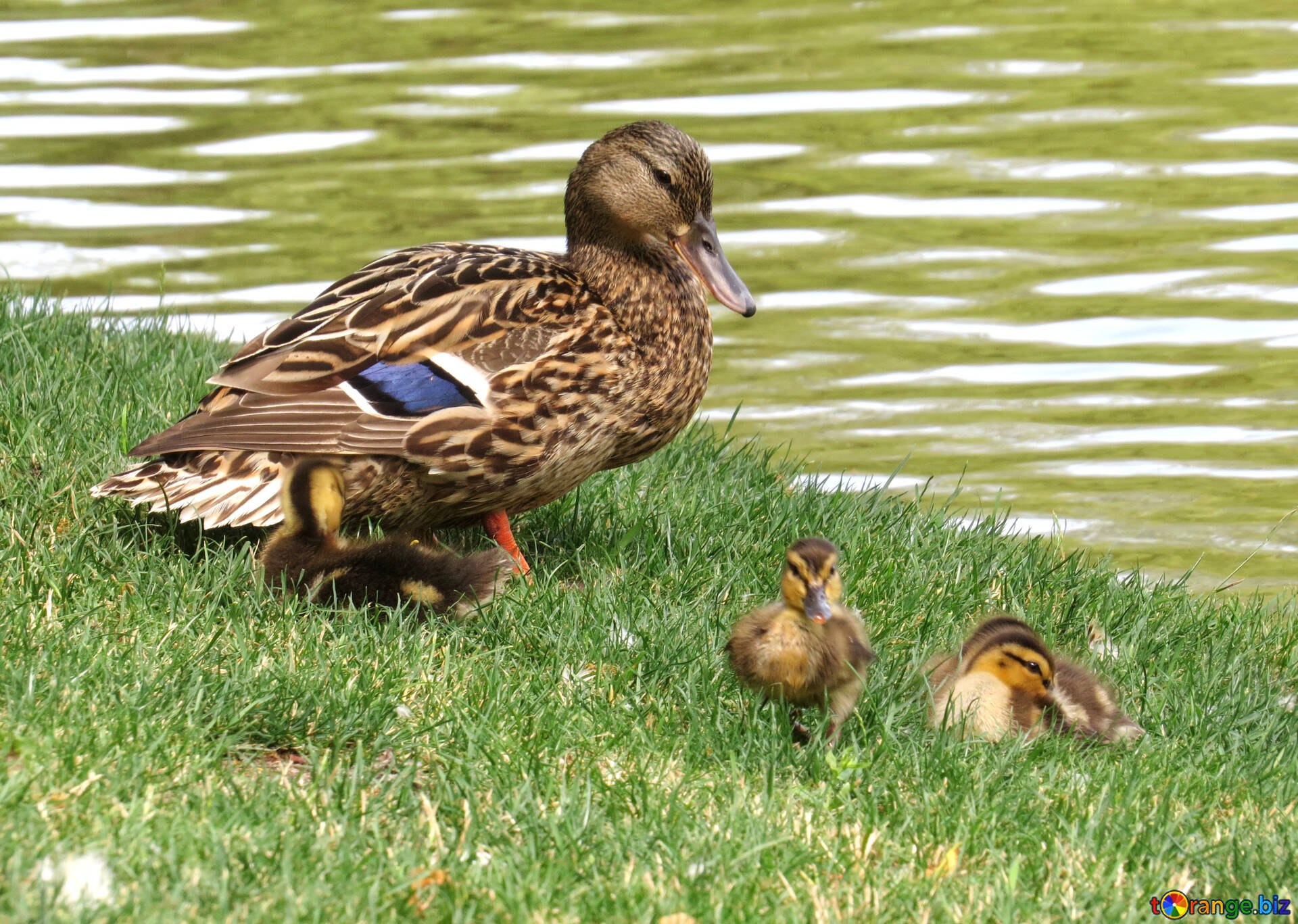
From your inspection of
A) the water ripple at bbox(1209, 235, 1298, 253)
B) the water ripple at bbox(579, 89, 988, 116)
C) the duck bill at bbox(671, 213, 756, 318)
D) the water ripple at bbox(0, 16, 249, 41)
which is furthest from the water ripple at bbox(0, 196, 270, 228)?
the duck bill at bbox(671, 213, 756, 318)

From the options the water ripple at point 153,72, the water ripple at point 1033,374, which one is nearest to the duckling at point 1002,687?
the water ripple at point 1033,374

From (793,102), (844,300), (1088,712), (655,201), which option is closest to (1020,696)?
(1088,712)

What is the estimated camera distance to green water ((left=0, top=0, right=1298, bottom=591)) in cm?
912

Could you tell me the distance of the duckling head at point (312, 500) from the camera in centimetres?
520

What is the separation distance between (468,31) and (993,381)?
353 inches

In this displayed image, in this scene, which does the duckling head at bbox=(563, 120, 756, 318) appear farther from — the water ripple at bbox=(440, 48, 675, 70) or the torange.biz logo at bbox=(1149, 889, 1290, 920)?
the water ripple at bbox=(440, 48, 675, 70)

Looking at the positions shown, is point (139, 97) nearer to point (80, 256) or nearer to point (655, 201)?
point (80, 256)

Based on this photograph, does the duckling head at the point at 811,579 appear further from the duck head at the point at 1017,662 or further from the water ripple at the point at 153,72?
the water ripple at the point at 153,72

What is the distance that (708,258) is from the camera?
6266 mm

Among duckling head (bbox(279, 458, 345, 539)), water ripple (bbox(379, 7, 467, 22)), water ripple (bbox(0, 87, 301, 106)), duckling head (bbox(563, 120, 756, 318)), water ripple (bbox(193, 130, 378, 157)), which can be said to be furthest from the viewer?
water ripple (bbox(379, 7, 467, 22))

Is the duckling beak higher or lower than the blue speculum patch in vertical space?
lower

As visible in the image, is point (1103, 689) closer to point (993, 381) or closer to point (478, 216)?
point (993, 381)

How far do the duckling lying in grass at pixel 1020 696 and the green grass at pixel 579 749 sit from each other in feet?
0.40

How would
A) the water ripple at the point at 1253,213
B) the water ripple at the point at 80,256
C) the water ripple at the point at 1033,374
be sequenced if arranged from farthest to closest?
the water ripple at the point at 1253,213 → the water ripple at the point at 80,256 → the water ripple at the point at 1033,374
